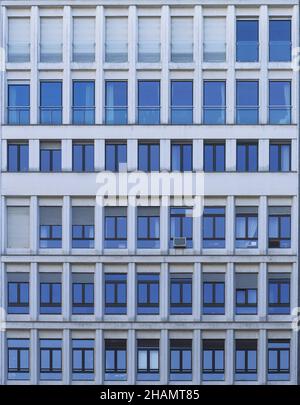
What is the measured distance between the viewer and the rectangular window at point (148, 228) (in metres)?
21.0

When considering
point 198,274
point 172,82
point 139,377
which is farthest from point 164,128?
point 139,377

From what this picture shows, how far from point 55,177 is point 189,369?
22.6 feet

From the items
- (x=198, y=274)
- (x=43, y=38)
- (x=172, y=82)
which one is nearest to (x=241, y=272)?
(x=198, y=274)

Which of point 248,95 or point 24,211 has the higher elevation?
point 248,95

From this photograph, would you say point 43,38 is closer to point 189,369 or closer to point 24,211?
point 24,211

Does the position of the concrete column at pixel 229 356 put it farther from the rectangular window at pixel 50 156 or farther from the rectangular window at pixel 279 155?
the rectangular window at pixel 50 156

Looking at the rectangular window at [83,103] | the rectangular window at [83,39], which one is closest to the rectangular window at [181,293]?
the rectangular window at [83,103]

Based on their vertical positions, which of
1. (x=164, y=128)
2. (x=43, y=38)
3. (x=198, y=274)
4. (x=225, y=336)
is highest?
(x=43, y=38)

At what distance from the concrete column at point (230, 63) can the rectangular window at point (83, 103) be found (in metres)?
3.98

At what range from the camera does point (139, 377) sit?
68.6ft

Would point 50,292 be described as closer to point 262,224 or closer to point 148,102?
point 148,102

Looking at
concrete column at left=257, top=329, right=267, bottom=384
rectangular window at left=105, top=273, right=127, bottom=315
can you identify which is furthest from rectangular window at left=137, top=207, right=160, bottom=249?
concrete column at left=257, top=329, right=267, bottom=384

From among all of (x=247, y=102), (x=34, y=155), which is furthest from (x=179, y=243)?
(x=34, y=155)
